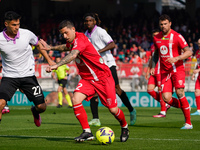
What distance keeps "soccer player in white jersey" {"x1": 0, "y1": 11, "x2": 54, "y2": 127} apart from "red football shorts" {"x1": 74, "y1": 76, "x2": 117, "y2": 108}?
0.87 meters

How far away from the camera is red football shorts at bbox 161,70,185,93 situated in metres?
10.6

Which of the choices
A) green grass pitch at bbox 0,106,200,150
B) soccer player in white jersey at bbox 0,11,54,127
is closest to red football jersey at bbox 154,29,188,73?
green grass pitch at bbox 0,106,200,150

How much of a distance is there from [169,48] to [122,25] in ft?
87.6

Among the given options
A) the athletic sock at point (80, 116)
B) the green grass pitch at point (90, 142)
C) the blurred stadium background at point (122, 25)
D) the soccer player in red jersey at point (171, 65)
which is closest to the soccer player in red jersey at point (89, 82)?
the athletic sock at point (80, 116)

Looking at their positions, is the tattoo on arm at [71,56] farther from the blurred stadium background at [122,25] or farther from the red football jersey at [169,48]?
the blurred stadium background at [122,25]

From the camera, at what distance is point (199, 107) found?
16.1 metres

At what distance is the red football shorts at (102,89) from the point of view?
8.30m

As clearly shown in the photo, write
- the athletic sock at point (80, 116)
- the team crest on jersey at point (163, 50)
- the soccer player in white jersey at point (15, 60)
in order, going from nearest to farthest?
the athletic sock at point (80, 116) → the soccer player in white jersey at point (15, 60) → the team crest on jersey at point (163, 50)

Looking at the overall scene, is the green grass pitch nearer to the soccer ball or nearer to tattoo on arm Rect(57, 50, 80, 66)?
the soccer ball

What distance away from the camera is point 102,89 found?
27.4ft

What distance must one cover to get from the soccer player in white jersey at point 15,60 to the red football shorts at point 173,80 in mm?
3145

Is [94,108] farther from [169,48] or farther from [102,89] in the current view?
[102,89]

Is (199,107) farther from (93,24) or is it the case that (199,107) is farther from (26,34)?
(26,34)

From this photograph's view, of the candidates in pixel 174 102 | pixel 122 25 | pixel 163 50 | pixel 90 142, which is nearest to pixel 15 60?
pixel 90 142
